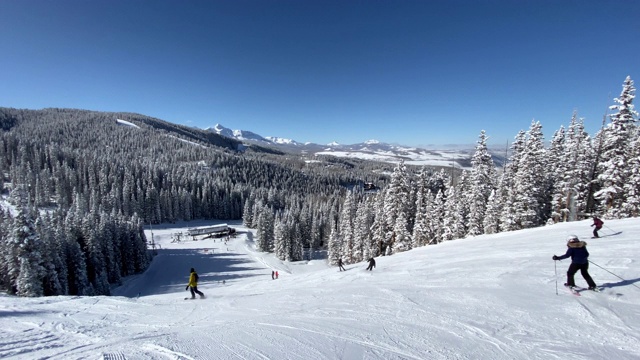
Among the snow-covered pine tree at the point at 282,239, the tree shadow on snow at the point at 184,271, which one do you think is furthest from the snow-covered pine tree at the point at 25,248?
the snow-covered pine tree at the point at 282,239

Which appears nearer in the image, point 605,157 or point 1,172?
point 605,157

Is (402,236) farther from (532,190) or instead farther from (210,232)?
(210,232)

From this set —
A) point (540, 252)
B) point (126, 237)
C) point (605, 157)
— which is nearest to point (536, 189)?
point (605, 157)

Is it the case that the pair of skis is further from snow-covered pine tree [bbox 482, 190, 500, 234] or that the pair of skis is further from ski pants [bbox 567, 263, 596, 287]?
snow-covered pine tree [bbox 482, 190, 500, 234]

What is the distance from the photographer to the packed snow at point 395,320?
20.2 ft

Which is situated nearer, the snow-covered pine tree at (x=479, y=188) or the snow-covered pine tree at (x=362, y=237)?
the snow-covered pine tree at (x=479, y=188)

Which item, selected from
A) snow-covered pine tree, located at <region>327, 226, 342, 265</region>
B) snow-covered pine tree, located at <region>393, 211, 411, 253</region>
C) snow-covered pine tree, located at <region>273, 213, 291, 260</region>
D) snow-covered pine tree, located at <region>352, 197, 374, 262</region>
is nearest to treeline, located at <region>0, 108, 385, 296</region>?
snow-covered pine tree, located at <region>273, 213, 291, 260</region>

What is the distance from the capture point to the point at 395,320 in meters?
7.89

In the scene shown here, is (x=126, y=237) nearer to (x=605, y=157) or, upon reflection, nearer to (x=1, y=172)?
(x=605, y=157)

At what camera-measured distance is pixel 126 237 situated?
183 ft

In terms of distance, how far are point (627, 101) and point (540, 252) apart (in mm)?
24563

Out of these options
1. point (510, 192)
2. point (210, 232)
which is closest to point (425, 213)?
point (510, 192)

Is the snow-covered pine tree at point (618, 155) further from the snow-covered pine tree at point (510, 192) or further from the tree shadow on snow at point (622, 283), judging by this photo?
the tree shadow on snow at point (622, 283)

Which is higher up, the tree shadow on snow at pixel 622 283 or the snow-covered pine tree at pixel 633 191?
the snow-covered pine tree at pixel 633 191
